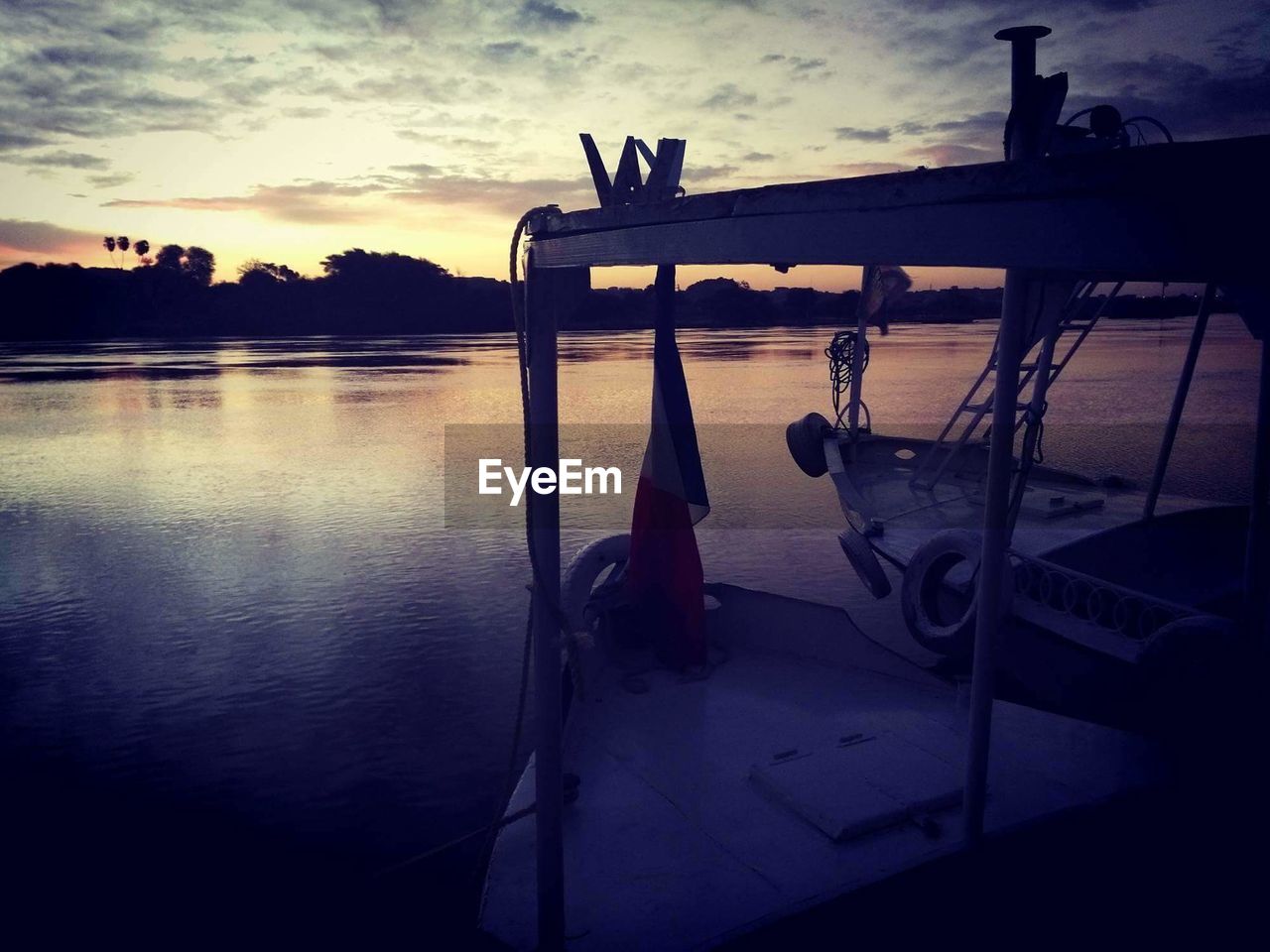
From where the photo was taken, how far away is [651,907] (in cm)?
472

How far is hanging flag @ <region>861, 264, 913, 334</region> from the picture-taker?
1503 cm

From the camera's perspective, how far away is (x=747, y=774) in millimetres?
6090

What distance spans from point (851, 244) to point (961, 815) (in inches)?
161

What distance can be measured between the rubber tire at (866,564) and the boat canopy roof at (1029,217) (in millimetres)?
8118

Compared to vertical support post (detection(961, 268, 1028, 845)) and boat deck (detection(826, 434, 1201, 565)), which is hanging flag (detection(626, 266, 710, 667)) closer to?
vertical support post (detection(961, 268, 1028, 845))

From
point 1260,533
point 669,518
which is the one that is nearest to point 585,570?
point 669,518

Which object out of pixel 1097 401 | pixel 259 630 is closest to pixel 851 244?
pixel 259 630

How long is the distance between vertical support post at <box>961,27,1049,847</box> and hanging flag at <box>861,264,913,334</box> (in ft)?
35.3

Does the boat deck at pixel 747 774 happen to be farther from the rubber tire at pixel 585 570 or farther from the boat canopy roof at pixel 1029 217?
the boat canopy roof at pixel 1029 217

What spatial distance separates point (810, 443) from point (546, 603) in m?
12.7

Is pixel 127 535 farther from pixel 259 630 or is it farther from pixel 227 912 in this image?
pixel 227 912

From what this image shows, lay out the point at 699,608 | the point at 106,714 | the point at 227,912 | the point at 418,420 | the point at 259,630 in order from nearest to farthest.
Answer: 1. the point at 227,912
2. the point at 699,608
3. the point at 106,714
4. the point at 259,630
5. the point at 418,420

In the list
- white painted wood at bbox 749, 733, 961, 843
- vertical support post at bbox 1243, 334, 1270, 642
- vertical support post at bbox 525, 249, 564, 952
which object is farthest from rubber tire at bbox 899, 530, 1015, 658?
vertical support post at bbox 525, 249, 564, 952

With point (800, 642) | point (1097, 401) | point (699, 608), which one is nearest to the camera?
point (699, 608)
